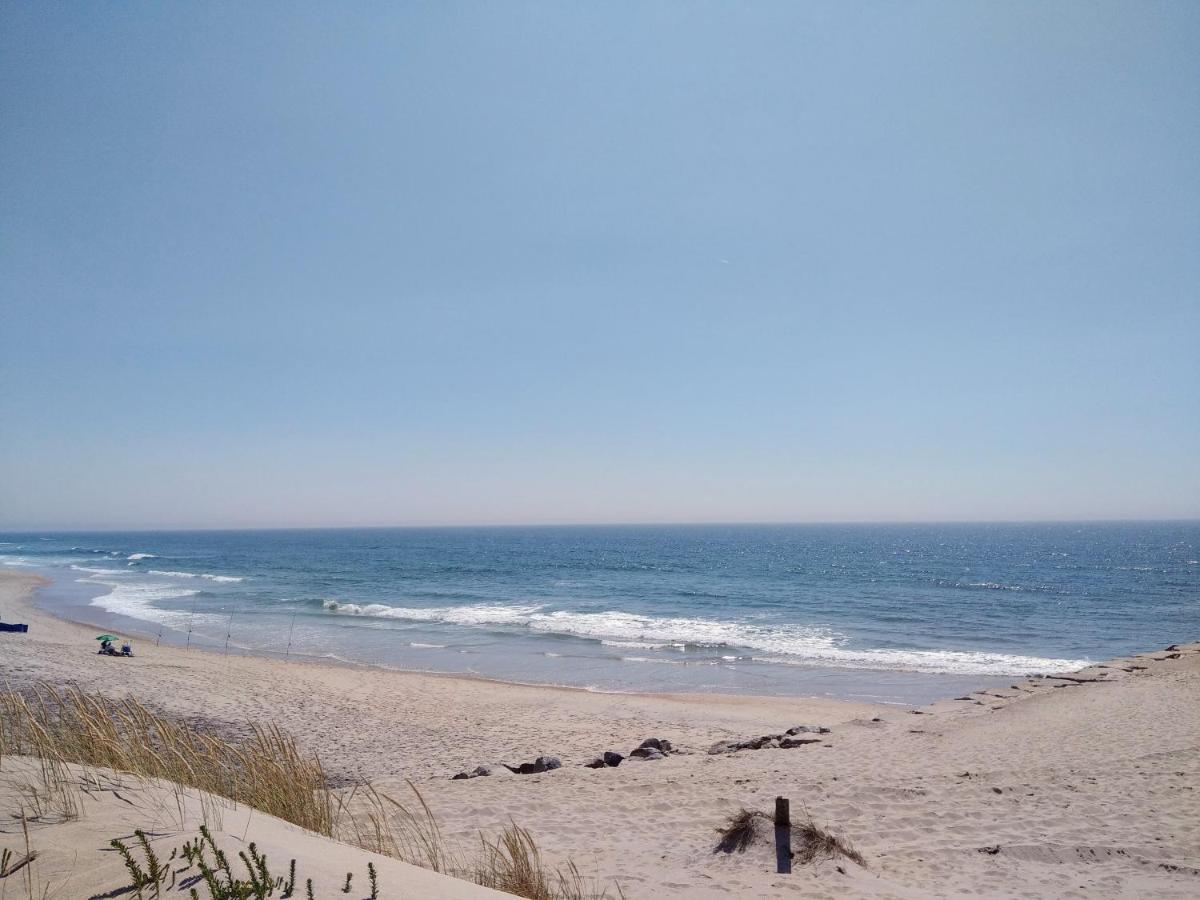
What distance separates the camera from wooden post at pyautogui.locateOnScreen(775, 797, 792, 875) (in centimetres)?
630

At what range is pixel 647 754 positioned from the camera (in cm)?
1188

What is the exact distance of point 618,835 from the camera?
7.51 m

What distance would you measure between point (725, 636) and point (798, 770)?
777 inches

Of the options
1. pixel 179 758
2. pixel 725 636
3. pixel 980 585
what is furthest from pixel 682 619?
pixel 179 758

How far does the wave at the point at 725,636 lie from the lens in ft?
77.7

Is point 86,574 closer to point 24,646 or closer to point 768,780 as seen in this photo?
point 24,646

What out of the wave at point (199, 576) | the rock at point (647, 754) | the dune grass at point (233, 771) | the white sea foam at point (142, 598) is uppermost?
the dune grass at point (233, 771)

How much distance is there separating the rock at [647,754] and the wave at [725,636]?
45.8 ft

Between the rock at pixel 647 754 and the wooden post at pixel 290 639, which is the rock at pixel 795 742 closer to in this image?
the rock at pixel 647 754

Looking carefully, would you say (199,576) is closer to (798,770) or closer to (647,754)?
(647,754)

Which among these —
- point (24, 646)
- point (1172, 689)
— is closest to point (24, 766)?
point (1172, 689)

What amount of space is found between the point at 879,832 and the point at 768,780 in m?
2.30

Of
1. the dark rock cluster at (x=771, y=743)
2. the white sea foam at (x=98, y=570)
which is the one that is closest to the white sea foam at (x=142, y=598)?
the white sea foam at (x=98, y=570)

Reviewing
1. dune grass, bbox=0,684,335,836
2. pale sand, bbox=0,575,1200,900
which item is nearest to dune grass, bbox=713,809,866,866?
pale sand, bbox=0,575,1200,900
